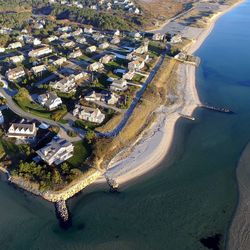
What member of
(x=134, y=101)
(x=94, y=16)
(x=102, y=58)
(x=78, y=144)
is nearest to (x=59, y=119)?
(x=78, y=144)

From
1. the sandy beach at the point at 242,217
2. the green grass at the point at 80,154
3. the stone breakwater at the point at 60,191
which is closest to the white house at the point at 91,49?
the green grass at the point at 80,154

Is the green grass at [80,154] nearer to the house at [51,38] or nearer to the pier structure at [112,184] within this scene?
the pier structure at [112,184]

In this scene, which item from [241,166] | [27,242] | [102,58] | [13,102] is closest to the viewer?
[27,242]

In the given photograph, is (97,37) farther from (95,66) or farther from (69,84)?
(69,84)

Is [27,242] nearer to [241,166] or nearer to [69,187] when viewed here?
[69,187]

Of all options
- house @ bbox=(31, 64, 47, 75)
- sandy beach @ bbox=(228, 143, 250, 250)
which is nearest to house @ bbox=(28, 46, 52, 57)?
house @ bbox=(31, 64, 47, 75)

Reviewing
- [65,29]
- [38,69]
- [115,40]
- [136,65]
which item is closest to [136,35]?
[115,40]
